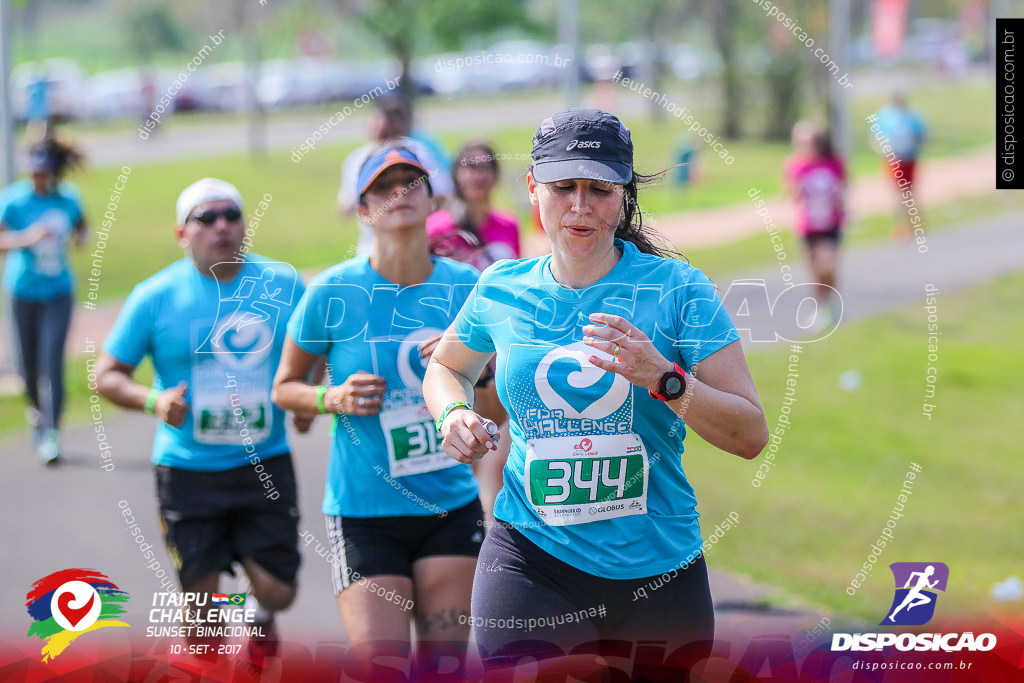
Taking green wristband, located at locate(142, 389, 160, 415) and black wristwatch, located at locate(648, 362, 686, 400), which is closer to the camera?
black wristwatch, located at locate(648, 362, 686, 400)

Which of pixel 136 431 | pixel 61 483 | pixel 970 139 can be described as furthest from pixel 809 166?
pixel 970 139

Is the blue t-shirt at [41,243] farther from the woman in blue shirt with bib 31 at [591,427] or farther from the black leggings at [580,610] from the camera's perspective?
the black leggings at [580,610]

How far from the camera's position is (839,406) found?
29.0ft

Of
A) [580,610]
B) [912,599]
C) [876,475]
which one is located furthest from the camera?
[876,475]

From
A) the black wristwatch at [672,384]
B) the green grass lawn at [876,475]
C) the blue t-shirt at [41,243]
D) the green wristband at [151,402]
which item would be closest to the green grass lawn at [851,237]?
the green grass lawn at [876,475]

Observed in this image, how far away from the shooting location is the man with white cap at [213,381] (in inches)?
174

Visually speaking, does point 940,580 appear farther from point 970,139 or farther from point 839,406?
point 970,139

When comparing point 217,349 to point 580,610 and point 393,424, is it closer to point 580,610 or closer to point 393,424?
point 393,424

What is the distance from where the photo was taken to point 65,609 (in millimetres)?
4191

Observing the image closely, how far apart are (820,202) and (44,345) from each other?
7156 millimetres

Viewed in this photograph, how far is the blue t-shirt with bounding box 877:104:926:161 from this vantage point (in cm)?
1711

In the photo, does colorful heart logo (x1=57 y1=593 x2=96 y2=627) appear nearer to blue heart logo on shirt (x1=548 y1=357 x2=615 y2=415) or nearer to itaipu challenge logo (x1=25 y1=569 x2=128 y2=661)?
itaipu challenge logo (x1=25 y1=569 x2=128 y2=661)

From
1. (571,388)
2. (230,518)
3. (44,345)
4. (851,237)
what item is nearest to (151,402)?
(230,518)

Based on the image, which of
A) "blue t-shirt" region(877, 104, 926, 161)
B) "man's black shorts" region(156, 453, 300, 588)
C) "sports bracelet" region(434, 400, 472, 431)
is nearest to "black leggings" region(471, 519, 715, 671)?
"sports bracelet" region(434, 400, 472, 431)
